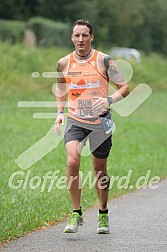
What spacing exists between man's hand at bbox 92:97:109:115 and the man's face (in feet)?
1.77

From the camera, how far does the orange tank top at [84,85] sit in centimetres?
827

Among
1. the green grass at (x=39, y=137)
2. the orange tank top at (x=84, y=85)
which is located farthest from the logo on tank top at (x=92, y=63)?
the green grass at (x=39, y=137)

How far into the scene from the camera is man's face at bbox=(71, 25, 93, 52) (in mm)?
8305

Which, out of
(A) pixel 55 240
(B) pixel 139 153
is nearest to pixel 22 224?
(A) pixel 55 240

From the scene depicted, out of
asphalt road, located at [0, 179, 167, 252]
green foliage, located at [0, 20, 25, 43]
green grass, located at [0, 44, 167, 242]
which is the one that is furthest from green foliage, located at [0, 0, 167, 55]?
asphalt road, located at [0, 179, 167, 252]

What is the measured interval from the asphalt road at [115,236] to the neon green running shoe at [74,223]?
82mm

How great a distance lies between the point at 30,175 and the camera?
13219 mm

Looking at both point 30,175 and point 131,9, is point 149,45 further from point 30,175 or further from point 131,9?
point 30,175

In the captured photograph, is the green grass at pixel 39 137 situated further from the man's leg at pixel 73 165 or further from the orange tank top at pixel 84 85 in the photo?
the orange tank top at pixel 84 85

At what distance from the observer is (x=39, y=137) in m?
19.5

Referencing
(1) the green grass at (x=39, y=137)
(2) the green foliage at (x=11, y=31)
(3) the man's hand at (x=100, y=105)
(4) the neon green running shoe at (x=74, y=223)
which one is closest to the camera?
(3) the man's hand at (x=100, y=105)

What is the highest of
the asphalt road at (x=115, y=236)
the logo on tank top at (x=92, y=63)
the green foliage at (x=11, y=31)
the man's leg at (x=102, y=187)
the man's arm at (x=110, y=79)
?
the green foliage at (x=11, y=31)

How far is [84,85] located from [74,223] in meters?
1.41

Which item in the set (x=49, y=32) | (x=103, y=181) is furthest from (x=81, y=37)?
(x=49, y=32)
